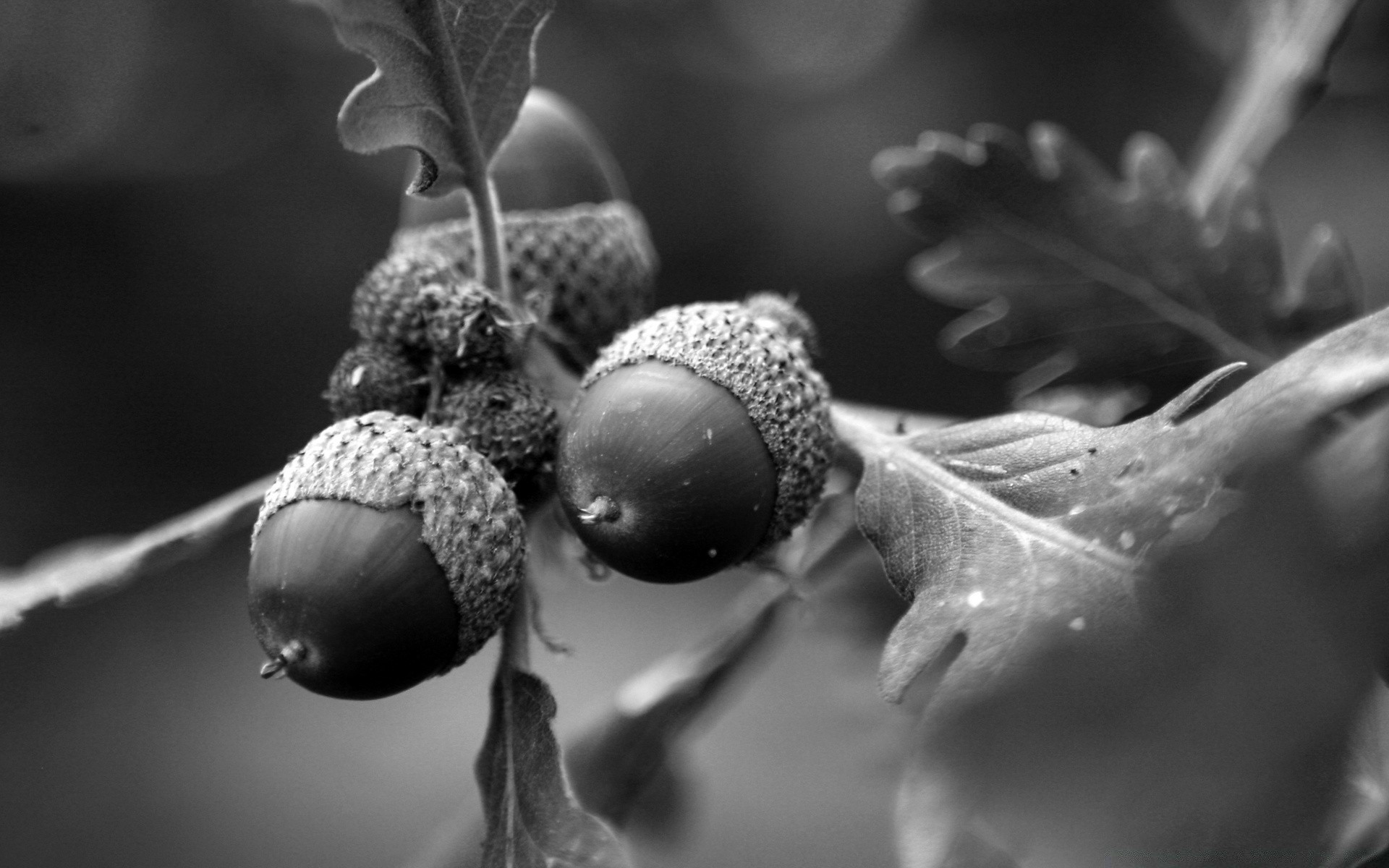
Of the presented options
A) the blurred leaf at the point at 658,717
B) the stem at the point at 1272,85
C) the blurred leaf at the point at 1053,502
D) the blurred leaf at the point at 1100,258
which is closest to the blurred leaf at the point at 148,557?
the blurred leaf at the point at 658,717

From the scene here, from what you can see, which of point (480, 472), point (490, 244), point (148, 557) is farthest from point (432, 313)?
point (148, 557)

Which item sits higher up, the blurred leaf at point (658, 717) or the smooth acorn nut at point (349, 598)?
the smooth acorn nut at point (349, 598)

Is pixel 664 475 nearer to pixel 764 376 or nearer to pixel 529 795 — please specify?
pixel 764 376

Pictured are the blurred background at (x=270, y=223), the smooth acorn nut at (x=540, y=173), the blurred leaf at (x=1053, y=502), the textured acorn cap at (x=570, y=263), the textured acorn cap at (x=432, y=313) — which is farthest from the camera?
the blurred background at (x=270, y=223)

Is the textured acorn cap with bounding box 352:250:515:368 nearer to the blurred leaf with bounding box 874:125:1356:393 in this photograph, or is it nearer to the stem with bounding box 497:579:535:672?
the stem with bounding box 497:579:535:672

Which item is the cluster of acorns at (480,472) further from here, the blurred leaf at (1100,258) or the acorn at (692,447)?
the blurred leaf at (1100,258)

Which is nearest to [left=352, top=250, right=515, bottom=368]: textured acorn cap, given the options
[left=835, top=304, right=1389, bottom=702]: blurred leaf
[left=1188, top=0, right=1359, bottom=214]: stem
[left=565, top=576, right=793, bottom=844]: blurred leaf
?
[left=835, top=304, right=1389, bottom=702]: blurred leaf
